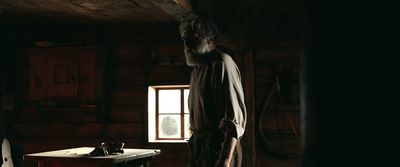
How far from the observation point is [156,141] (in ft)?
25.1

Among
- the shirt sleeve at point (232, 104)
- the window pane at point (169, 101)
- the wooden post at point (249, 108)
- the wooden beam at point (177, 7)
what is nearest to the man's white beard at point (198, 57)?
the shirt sleeve at point (232, 104)

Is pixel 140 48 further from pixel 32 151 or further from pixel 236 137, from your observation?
pixel 236 137

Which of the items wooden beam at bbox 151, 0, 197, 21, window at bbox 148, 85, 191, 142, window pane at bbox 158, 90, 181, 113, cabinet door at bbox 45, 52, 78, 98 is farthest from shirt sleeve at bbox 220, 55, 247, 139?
cabinet door at bbox 45, 52, 78, 98

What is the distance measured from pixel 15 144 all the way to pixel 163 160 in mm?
2695

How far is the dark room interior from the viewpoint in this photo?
6.38 m

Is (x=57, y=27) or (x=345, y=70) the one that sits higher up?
(x=57, y=27)

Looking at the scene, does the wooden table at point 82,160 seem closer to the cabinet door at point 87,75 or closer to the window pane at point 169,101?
the window pane at point 169,101

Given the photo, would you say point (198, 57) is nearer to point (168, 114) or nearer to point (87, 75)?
point (168, 114)

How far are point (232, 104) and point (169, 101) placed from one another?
15.7ft

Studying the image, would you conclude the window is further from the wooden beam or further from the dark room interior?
the wooden beam

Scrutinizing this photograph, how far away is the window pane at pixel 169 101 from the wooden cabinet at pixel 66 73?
1125 millimetres

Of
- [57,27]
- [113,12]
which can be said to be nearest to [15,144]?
[57,27]

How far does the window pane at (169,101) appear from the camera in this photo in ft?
25.5

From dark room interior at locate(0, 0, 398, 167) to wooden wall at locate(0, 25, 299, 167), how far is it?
0.02m
